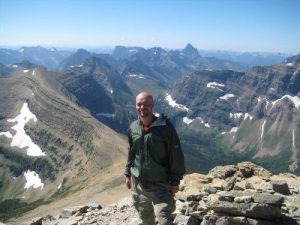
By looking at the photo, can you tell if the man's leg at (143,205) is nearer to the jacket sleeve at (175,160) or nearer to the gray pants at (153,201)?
the gray pants at (153,201)

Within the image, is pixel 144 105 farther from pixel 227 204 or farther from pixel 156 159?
pixel 227 204

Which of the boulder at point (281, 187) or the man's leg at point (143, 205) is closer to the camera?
the man's leg at point (143, 205)

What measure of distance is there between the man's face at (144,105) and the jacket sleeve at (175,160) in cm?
105

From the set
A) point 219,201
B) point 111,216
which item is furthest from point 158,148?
point 111,216

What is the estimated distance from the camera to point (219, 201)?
18.1 meters

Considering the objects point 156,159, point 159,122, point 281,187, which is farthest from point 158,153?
point 281,187

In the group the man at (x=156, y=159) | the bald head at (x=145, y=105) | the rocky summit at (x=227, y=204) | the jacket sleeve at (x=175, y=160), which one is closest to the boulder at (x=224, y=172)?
the rocky summit at (x=227, y=204)

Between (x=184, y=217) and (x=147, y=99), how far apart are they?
22.3 feet

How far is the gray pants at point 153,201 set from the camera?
593 inches

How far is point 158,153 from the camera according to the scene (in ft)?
50.0

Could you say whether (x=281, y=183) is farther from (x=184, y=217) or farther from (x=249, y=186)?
(x=184, y=217)

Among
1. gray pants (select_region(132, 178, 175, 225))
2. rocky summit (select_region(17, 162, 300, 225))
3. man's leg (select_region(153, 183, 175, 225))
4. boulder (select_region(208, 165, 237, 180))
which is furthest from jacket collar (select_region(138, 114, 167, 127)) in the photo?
boulder (select_region(208, 165, 237, 180))

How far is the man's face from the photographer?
50.0 feet

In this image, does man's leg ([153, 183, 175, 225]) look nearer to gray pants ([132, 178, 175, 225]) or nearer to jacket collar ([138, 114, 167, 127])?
gray pants ([132, 178, 175, 225])
